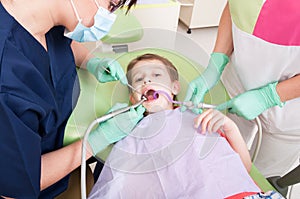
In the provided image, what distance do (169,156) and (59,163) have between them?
1.11ft

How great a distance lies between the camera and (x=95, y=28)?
81 cm

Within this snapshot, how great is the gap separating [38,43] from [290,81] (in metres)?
0.79

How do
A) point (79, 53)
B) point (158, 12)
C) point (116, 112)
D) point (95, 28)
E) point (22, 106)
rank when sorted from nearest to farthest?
point (22, 106), point (95, 28), point (116, 112), point (79, 53), point (158, 12)

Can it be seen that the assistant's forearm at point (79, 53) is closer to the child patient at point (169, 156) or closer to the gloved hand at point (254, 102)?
the child patient at point (169, 156)

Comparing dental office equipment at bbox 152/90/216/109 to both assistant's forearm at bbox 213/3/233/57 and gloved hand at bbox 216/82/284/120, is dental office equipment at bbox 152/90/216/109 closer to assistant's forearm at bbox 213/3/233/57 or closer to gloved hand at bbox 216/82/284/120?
gloved hand at bbox 216/82/284/120

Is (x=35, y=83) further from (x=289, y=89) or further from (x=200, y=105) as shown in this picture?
(x=289, y=89)

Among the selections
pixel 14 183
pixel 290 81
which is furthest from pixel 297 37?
pixel 14 183

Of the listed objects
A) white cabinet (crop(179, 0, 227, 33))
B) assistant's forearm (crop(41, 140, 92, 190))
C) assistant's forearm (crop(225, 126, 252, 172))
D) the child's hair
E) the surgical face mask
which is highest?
the surgical face mask

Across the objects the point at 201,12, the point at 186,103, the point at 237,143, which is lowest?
the point at 201,12

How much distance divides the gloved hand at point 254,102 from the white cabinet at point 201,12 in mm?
2157

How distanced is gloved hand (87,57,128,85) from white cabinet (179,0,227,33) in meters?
2.14

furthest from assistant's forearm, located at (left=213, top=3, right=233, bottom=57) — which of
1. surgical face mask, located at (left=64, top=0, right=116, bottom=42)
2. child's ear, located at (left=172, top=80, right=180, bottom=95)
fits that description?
surgical face mask, located at (left=64, top=0, right=116, bottom=42)

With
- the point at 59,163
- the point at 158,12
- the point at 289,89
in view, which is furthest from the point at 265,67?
the point at 158,12

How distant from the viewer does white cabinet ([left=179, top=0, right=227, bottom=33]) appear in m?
3.06
